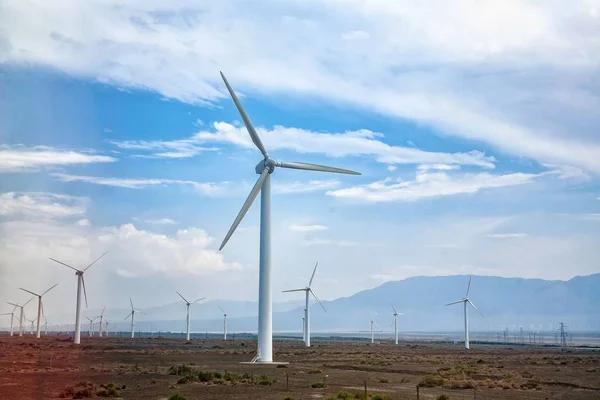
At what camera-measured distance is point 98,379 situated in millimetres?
55250

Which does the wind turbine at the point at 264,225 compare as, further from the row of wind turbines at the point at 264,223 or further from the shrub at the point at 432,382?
the shrub at the point at 432,382

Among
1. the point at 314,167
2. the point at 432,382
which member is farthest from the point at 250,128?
the point at 432,382

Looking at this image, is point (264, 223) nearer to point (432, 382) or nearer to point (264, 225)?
point (264, 225)

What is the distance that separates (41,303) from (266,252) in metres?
142

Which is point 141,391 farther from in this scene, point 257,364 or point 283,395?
point 257,364

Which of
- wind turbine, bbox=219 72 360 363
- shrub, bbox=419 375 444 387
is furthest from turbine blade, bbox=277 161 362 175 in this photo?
shrub, bbox=419 375 444 387

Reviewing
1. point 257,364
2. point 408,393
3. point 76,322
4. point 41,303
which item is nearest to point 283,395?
point 408,393

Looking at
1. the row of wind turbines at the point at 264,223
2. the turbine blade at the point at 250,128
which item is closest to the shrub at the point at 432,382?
the row of wind turbines at the point at 264,223

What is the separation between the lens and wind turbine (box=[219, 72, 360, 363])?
233 ft

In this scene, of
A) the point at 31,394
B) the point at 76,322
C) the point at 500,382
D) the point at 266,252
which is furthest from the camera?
the point at 76,322

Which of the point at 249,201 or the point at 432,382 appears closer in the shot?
the point at 432,382

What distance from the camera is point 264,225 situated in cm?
7281

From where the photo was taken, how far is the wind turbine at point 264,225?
2790 inches

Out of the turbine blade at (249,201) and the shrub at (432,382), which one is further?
the turbine blade at (249,201)
